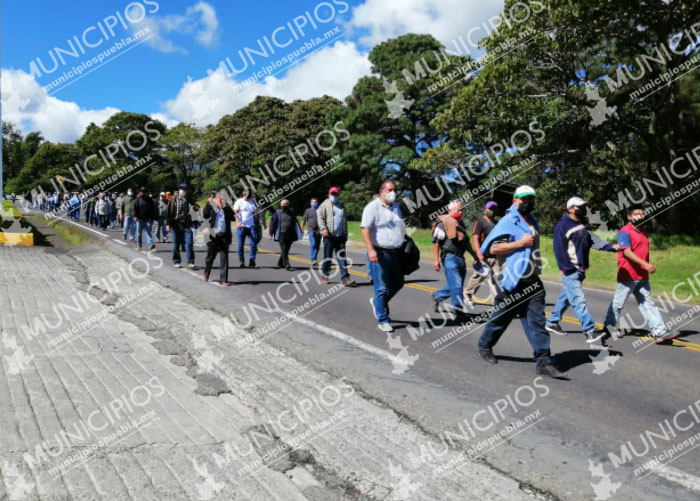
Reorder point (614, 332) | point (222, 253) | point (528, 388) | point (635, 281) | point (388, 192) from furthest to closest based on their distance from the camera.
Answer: point (222, 253)
point (614, 332)
point (635, 281)
point (388, 192)
point (528, 388)

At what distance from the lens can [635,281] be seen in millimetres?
7637

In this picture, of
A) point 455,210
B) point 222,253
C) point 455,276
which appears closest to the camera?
point 455,276

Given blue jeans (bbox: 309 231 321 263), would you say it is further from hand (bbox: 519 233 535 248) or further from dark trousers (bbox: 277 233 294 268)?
hand (bbox: 519 233 535 248)

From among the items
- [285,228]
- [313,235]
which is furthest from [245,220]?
[313,235]

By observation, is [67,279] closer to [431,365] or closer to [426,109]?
[431,365]

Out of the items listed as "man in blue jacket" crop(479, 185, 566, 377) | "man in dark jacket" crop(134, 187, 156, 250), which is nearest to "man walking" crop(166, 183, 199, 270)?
"man in dark jacket" crop(134, 187, 156, 250)

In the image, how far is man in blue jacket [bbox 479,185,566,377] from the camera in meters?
5.88

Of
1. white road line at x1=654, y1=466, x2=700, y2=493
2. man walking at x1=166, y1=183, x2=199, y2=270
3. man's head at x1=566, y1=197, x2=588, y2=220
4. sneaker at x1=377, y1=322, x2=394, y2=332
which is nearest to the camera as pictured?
white road line at x1=654, y1=466, x2=700, y2=493

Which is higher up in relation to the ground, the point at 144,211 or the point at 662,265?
the point at 144,211

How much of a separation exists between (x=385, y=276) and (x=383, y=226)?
2.13ft

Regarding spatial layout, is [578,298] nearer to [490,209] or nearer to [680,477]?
[490,209]

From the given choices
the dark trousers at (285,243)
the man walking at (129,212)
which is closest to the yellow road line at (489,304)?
the dark trousers at (285,243)

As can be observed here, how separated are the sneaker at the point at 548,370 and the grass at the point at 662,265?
7.70m

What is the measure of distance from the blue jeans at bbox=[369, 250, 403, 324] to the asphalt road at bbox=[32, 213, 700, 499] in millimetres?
480
